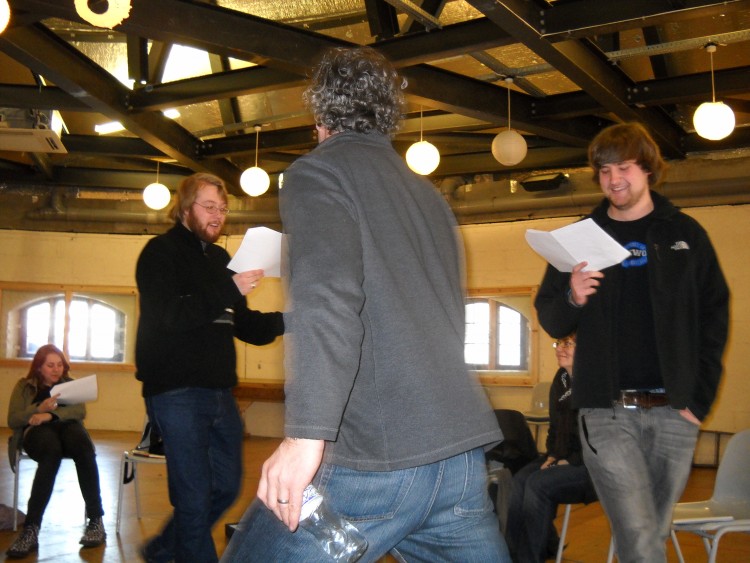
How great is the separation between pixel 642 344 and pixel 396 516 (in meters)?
1.35

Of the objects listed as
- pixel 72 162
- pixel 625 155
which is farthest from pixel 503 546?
pixel 72 162

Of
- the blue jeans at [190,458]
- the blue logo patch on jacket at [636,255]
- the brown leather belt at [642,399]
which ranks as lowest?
the blue jeans at [190,458]

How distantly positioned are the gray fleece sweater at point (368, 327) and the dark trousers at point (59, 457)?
3.94 metres

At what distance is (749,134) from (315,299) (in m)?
8.00

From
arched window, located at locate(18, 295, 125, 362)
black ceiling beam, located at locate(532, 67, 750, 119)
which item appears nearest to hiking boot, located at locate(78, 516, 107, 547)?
black ceiling beam, located at locate(532, 67, 750, 119)

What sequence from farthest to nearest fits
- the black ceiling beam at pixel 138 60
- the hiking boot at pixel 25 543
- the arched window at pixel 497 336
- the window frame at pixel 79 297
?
1. the window frame at pixel 79 297
2. the arched window at pixel 497 336
3. the black ceiling beam at pixel 138 60
4. the hiking boot at pixel 25 543

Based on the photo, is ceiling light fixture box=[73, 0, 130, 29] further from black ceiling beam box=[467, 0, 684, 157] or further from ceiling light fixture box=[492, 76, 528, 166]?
ceiling light fixture box=[492, 76, 528, 166]

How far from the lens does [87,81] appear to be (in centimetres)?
629

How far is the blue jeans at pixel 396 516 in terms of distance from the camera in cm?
141

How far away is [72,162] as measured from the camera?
10836 millimetres

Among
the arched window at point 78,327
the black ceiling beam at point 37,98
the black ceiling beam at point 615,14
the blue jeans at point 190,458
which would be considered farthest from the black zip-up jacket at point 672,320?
the arched window at point 78,327

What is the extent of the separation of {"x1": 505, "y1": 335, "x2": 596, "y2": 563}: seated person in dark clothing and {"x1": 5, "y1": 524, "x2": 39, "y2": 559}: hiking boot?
103 inches

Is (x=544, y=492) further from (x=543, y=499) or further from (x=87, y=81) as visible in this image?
(x=87, y=81)

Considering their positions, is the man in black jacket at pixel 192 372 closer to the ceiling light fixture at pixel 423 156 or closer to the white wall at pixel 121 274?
the ceiling light fixture at pixel 423 156
